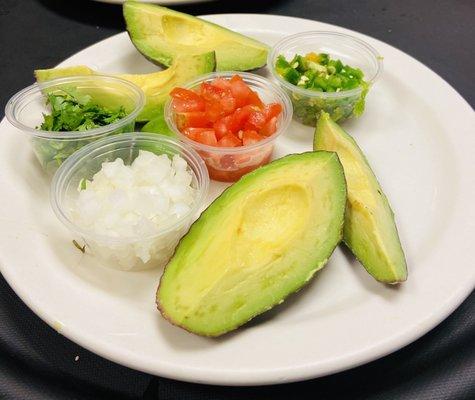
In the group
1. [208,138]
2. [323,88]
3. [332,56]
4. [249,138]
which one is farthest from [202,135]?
[332,56]

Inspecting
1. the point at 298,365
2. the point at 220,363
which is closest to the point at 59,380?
the point at 220,363

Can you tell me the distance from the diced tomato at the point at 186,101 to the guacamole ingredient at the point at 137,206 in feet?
0.68

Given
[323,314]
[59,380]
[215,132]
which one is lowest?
[59,380]

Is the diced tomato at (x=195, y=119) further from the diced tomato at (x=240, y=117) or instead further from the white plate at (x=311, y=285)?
the white plate at (x=311, y=285)

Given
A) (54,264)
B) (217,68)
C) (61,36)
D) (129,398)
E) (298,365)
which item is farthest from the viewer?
(61,36)

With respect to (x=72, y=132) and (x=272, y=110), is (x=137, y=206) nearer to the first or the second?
(x=72, y=132)

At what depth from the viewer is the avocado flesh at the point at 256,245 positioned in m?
0.92

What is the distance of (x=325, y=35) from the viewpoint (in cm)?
175

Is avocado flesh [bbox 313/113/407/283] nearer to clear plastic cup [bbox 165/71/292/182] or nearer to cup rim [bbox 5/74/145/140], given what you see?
clear plastic cup [bbox 165/71/292/182]

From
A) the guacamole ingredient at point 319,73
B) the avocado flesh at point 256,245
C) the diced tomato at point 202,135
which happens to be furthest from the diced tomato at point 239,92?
the avocado flesh at point 256,245

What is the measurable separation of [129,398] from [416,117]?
3.64ft

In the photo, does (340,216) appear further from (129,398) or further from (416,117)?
(416,117)

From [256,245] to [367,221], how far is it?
0.81 ft

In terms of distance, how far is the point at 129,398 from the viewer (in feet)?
3.24
